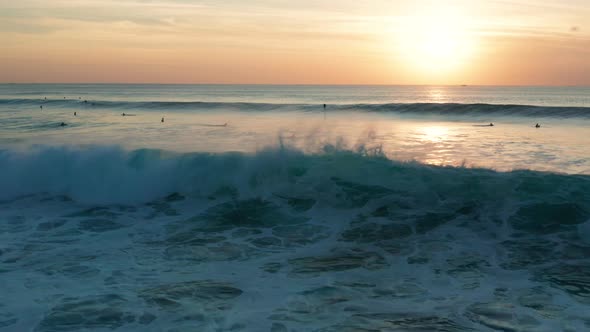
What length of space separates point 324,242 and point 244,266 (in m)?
1.90

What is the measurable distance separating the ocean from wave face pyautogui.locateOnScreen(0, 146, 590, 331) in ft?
0.12

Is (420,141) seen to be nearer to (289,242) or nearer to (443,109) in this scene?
(289,242)

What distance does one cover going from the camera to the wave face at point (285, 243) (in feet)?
20.5

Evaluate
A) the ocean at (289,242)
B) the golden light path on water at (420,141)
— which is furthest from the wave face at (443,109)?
the ocean at (289,242)

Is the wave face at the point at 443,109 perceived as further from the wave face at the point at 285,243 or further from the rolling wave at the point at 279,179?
the wave face at the point at 285,243

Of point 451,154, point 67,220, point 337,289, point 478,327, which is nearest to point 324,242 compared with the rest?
point 337,289

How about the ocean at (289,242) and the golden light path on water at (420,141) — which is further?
the golden light path on water at (420,141)

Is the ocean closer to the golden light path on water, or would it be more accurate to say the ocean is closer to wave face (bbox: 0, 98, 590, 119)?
the golden light path on water

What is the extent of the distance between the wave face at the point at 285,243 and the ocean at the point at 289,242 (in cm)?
4

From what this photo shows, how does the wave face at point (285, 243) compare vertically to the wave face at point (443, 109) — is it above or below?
Answer: below

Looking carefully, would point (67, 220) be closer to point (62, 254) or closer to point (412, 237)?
point (62, 254)

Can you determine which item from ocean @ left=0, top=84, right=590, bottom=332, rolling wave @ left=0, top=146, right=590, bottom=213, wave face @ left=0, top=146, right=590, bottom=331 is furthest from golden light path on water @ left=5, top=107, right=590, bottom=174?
wave face @ left=0, top=146, right=590, bottom=331

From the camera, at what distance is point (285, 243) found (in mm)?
9180

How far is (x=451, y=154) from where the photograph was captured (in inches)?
755
